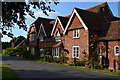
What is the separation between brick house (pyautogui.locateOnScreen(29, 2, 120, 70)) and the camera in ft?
69.1

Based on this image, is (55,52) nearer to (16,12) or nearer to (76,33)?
(76,33)

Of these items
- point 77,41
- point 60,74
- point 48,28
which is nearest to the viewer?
point 60,74

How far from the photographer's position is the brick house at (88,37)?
21.1 meters

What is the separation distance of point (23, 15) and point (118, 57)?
47.7ft

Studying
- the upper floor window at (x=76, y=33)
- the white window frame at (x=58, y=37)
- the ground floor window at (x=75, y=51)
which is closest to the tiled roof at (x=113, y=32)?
Result: the upper floor window at (x=76, y=33)

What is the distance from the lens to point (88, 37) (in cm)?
2350

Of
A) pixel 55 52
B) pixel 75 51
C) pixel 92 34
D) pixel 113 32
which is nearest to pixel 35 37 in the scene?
pixel 55 52

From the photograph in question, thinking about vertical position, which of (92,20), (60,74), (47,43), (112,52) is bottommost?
(60,74)

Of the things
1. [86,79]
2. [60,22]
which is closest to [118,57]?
[86,79]

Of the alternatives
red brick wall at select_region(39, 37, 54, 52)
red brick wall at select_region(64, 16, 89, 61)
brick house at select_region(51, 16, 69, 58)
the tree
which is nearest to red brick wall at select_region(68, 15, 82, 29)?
red brick wall at select_region(64, 16, 89, 61)

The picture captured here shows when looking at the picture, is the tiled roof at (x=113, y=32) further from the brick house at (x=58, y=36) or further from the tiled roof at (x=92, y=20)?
the brick house at (x=58, y=36)

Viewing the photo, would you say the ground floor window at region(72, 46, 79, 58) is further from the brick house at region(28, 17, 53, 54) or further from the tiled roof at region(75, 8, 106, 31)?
the brick house at region(28, 17, 53, 54)

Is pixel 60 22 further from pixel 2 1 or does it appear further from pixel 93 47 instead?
pixel 2 1

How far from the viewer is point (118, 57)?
63.1ft
